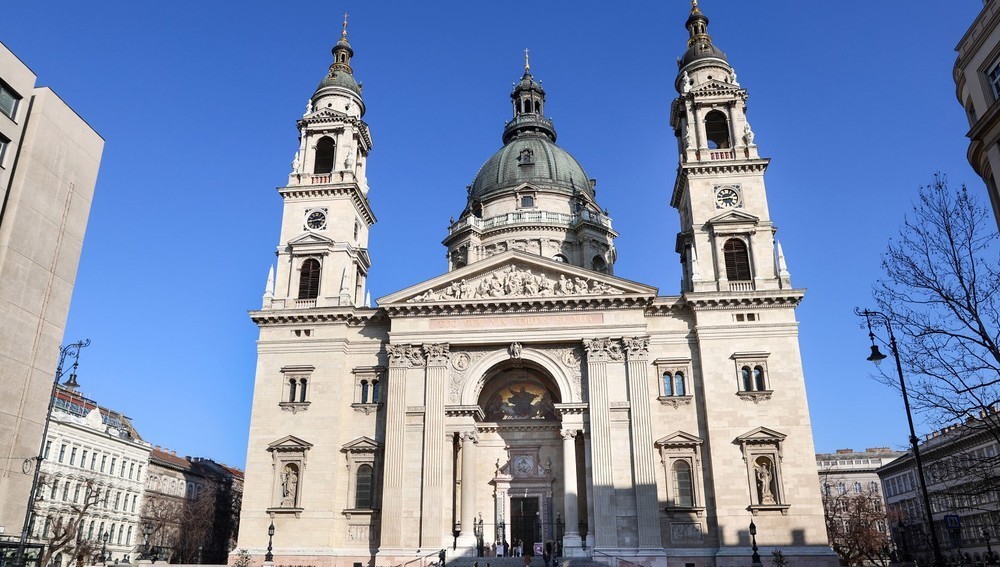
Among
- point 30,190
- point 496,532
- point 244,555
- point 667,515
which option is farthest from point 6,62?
point 667,515

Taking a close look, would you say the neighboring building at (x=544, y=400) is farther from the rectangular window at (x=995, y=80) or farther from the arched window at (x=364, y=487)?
the rectangular window at (x=995, y=80)

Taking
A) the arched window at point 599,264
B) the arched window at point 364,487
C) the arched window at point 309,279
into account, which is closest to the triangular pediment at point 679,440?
the arched window at point 364,487

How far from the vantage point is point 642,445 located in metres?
36.5

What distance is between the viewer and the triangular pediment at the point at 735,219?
41.1m

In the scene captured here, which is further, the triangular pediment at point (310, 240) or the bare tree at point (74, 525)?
the bare tree at point (74, 525)

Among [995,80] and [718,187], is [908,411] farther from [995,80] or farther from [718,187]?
[718,187]

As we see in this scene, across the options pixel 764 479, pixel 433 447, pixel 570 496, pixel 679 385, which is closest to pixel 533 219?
pixel 679 385

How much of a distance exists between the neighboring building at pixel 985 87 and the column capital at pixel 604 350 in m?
20.6

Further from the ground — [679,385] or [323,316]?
[323,316]

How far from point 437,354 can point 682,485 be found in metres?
13.7

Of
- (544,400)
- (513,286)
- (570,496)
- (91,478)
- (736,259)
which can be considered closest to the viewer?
(570,496)

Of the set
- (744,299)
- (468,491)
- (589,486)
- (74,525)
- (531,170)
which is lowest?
(74,525)

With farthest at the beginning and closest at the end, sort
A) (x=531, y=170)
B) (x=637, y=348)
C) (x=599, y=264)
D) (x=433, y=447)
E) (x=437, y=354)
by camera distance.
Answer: (x=531, y=170) → (x=599, y=264) → (x=437, y=354) → (x=637, y=348) → (x=433, y=447)

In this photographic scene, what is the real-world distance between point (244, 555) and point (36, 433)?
13.6m
